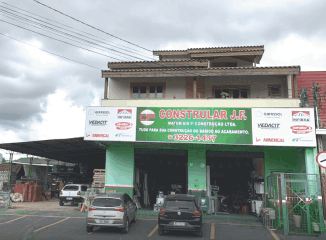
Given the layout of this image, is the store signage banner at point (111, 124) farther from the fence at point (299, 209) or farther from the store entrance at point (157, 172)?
the fence at point (299, 209)

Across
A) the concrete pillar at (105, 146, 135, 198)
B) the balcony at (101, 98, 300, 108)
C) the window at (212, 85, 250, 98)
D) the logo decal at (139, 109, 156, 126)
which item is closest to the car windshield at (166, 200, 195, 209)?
the logo decal at (139, 109, 156, 126)

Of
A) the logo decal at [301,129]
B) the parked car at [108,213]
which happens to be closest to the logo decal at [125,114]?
the parked car at [108,213]

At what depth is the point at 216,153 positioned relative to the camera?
1812 centimetres

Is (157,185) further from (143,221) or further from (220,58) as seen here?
(220,58)

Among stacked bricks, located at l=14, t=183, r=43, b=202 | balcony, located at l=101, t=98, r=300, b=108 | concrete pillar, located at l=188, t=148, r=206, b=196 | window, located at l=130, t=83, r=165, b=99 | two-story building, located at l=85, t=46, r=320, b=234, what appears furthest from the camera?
stacked bricks, located at l=14, t=183, r=43, b=202

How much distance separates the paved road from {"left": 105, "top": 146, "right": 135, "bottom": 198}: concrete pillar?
9.98ft

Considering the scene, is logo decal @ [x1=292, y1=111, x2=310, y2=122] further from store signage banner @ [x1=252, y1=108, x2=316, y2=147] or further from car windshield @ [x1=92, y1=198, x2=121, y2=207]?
car windshield @ [x1=92, y1=198, x2=121, y2=207]

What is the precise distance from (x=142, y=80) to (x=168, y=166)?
261 inches

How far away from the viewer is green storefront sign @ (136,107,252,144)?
15445mm

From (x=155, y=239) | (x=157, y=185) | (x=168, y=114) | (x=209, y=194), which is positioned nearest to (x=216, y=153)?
(x=209, y=194)

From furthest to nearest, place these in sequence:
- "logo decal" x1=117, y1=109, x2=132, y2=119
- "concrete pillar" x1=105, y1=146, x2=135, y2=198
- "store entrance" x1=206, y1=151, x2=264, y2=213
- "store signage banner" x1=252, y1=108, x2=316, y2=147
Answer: "store entrance" x1=206, y1=151, x2=264, y2=213, "concrete pillar" x1=105, y1=146, x2=135, y2=198, "logo decal" x1=117, y1=109, x2=132, y2=119, "store signage banner" x1=252, y1=108, x2=316, y2=147

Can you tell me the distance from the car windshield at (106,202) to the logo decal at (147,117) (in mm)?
5590

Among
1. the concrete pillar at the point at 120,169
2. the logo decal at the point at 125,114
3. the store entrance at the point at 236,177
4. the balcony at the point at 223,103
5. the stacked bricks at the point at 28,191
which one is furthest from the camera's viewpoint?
the stacked bricks at the point at 28,191

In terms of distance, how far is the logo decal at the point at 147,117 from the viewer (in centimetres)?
1611
